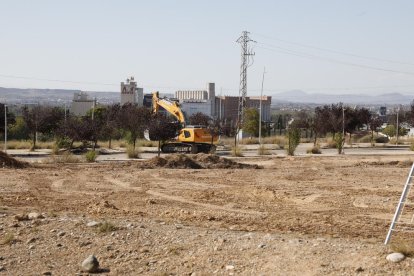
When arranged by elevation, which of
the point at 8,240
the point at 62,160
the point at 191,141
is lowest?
the point at 62,160

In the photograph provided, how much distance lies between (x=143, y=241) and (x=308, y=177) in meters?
15.9

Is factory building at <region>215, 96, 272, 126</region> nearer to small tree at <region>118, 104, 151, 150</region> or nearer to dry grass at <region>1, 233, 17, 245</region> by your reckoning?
small tree at <region>118, 104, 151, 150</region>

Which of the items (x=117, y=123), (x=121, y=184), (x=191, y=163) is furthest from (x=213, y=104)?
(x=121, y=184)

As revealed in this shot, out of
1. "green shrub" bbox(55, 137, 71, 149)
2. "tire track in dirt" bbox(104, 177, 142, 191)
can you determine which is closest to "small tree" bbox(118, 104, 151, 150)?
"green shrub" bbox(55, 137, 71, 149)

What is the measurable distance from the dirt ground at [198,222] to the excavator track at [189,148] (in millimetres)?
13545

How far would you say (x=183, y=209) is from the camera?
56.6 ft

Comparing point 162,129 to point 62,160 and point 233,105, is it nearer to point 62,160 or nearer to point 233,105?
point 62,160

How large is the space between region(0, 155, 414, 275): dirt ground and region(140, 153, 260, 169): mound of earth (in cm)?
323

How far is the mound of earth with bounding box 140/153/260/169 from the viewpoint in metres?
31.4

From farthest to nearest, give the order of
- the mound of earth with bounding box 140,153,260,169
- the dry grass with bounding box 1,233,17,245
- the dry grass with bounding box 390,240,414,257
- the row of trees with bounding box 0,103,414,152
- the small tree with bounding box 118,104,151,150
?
the small tree with bounding box 118,104,151,150 < the row of trees with bounding box 0,103,414,152 < the mound of earth with bounding box 140,153,260,169 < the dry grass with bounding box 1,233,17,245 < the dry grass with bounding box 390,240,414,257

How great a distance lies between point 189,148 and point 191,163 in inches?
402

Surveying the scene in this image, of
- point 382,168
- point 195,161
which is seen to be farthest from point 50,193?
point 382,168

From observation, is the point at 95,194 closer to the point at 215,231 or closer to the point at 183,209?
the point at 183,209

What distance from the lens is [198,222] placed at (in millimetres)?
14828
